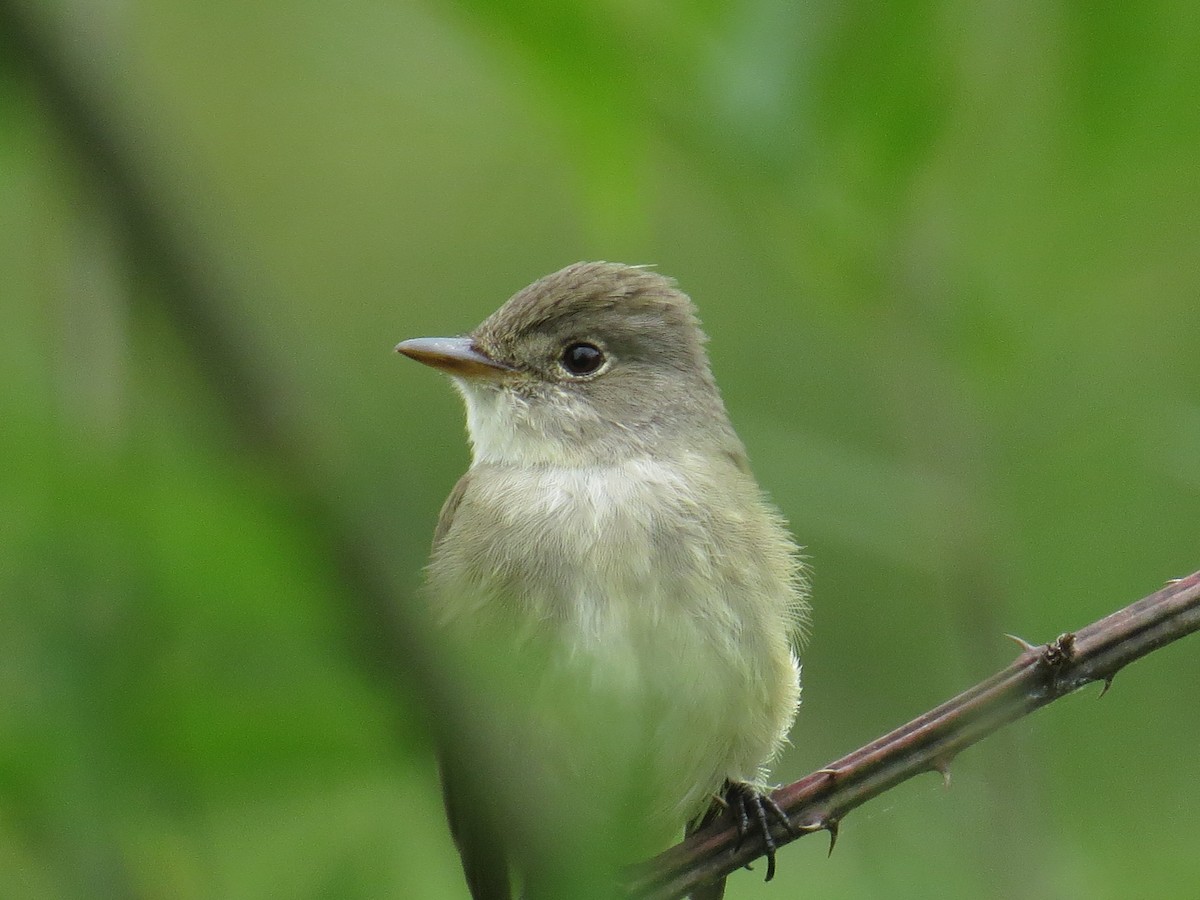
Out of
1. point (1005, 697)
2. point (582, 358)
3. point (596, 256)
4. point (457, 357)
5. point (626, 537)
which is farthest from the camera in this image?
point (582, 358)

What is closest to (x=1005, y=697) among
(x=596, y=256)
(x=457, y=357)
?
(x=596, y=256)

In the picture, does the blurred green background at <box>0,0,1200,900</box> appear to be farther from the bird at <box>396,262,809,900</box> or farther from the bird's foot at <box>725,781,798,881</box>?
the bird at <box>396,262,809,900</box>

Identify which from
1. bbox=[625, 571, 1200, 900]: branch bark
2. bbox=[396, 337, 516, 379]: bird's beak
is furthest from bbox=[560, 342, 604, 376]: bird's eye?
bbox=[625, 571, 1200, 900]: branch bark

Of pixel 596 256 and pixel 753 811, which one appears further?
pixel 753 811

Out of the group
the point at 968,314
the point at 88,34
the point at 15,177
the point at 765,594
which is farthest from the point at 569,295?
the point at 88,34

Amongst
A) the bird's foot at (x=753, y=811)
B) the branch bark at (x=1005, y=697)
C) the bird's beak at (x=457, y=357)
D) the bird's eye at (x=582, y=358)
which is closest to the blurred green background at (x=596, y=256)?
the bird's foot at (x=753, y=811)

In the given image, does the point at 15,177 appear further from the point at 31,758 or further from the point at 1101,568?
the point at 1101,568

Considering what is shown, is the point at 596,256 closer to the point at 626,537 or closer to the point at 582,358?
the point at 626,537

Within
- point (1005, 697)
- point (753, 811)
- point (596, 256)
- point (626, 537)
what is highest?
point (596, 256)
